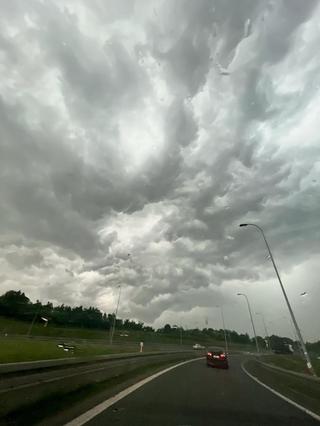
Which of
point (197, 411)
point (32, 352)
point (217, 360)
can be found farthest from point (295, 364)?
point (197, 411)

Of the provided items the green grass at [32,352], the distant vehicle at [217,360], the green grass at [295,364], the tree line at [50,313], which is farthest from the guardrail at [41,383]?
the tree line at [50,313]

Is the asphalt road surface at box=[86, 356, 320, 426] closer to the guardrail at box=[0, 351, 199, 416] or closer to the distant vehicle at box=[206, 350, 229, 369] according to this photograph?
the guardrail at box=[0, 351, 199, 416]

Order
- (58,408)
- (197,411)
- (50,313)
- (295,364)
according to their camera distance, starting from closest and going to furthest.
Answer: (58,408), (197,411), (295,364), (50,313)

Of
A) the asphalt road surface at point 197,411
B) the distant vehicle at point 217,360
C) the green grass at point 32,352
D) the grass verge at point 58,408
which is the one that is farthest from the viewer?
the distant vehicle at point 217,360

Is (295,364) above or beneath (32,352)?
above

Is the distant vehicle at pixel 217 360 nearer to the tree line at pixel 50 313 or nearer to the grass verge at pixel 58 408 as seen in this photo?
the grass verge at pixel 58 408

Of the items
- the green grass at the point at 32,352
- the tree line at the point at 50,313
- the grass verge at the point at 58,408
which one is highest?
the tree line at the point at 50,313

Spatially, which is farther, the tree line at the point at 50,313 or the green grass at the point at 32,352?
the tree line at the point at 50,313

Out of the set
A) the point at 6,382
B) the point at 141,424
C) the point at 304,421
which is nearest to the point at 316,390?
the point at 304,421

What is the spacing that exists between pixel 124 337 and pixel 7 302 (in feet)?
143

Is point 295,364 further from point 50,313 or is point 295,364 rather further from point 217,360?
point 50,313

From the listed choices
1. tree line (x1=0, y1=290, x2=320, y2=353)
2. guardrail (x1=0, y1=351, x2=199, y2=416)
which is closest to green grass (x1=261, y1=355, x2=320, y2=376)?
guardrail (x1=0, y1=351, x2=199, y2=416)

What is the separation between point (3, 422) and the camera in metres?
7.00

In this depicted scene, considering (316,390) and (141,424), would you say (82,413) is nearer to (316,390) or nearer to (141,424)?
(141,424)
